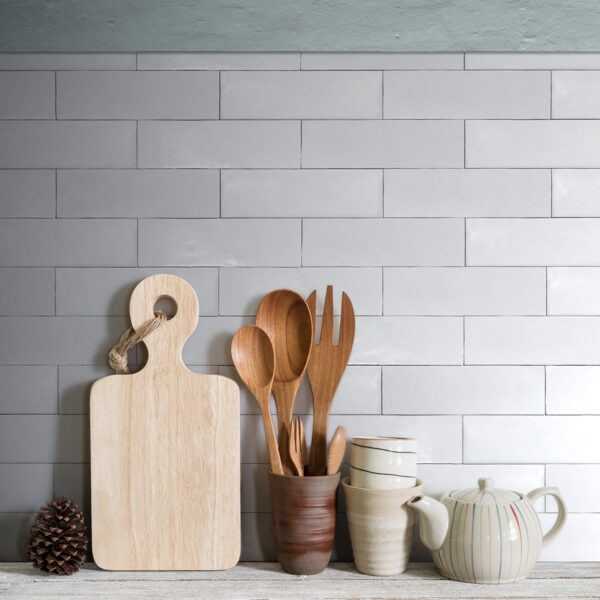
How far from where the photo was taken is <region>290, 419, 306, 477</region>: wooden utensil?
0.98m

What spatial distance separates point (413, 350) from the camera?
41.5 inches

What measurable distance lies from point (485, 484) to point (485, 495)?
0.07ft

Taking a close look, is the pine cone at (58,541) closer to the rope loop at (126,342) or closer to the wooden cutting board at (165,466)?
the wooden cutting board at (165,466)

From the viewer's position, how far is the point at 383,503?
941mm

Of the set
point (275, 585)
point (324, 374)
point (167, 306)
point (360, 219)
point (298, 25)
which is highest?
point (298, 25)

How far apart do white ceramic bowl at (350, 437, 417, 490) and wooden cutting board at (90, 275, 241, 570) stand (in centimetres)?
21

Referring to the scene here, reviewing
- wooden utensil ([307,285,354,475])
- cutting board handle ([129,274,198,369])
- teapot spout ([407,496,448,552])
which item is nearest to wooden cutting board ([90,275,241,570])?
cutting board handle ([129,274,198,369])

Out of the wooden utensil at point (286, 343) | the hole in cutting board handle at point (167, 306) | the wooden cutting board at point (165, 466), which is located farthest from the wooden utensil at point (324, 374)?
the hole in cutting board handle at point (167, 306)

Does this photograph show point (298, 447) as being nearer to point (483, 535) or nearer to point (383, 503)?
Answer: point (383, 503)

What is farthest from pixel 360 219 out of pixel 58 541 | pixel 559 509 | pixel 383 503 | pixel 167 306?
pixel 58 541

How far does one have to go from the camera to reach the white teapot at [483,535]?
911mm

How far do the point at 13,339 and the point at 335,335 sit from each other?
55 centimetres

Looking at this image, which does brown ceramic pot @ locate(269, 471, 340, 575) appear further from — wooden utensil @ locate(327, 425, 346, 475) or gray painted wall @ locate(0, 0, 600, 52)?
gray painted wall @ locate(0, 0, 600, 52)

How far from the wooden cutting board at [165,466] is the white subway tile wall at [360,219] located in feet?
0.21
